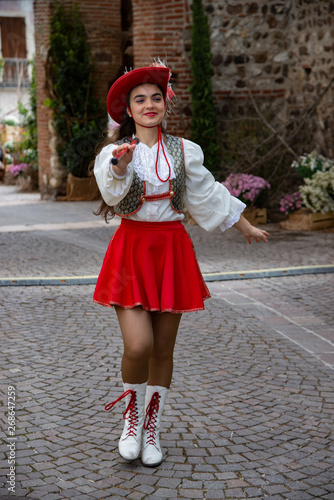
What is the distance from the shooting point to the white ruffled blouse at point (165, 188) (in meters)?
2.99

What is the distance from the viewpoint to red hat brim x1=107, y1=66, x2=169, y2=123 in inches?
122

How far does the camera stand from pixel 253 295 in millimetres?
6324

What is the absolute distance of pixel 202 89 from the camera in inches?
423

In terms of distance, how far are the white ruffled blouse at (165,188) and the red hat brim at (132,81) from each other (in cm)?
24

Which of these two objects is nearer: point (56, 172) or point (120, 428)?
point (120, 428)

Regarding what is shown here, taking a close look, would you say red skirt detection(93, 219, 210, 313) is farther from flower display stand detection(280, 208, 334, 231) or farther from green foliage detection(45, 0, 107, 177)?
green foliage detection(45, 0, 107, 177)

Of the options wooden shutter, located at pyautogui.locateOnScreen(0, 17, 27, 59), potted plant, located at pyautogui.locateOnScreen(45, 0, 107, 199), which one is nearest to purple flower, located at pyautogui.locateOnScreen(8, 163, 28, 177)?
potted plant, located at pyautogui.locateOnScreen(45, 0, 107, 199)

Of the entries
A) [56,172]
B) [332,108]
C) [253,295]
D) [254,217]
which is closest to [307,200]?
[254,217]

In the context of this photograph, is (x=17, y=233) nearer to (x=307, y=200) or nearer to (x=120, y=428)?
(x=307, y=200)

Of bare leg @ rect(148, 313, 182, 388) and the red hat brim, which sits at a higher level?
the red hat brim

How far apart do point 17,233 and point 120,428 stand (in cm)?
712

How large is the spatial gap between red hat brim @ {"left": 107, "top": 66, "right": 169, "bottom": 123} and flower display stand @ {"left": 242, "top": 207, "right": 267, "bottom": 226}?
23.1ft

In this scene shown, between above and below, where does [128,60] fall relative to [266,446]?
above

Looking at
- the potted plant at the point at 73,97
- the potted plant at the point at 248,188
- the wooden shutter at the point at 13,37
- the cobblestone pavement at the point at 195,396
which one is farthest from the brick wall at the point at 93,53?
the wooden shutter at the point at 13,37
